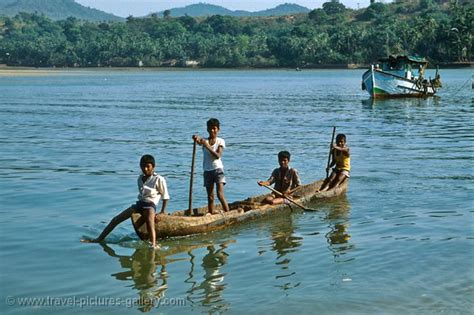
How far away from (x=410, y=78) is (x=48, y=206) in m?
37.5

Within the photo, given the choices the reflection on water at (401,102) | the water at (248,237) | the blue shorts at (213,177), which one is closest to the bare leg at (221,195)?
the blue shorts at (213,177)

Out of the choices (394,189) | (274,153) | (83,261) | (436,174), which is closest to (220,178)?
(83,261)

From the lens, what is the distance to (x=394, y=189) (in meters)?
16.4

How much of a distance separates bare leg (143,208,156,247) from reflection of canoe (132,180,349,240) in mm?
103

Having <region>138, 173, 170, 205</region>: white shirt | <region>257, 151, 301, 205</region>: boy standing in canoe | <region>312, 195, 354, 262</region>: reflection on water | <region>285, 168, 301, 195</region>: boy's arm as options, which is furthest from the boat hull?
<region>138, 173, 170, 205</region>: white shirt

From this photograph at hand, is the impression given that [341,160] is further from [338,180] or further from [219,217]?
[219,217]

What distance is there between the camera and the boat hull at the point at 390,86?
152 feet

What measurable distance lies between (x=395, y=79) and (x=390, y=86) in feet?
2.48

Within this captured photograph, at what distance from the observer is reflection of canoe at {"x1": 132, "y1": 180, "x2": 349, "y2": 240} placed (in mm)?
11234

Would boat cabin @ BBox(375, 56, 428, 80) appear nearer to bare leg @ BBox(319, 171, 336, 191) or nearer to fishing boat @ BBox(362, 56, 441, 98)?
fishing boat @ BBox(362, 56, 441, 98)

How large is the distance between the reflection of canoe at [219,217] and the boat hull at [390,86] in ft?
105

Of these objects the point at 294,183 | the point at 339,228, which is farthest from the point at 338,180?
the point at 339,228

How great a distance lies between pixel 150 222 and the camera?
10.9 meters

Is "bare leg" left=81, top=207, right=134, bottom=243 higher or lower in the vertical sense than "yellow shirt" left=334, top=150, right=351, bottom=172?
lower
